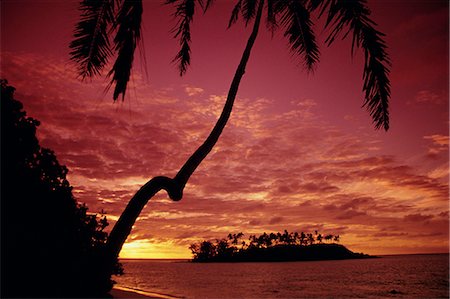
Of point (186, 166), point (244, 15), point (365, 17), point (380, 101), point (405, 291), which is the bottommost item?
point (405, 291)

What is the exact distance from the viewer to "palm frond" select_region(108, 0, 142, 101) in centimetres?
419

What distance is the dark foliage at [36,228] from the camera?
440cm

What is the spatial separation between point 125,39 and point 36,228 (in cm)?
459

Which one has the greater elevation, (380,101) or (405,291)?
(380,101)

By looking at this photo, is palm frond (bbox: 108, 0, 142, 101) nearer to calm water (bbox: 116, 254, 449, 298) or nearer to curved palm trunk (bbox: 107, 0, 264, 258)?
curved palm trunk (bbox: 107, 0, 264, 258)

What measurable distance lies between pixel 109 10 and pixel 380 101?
4542 millimetres

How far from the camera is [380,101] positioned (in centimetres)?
614

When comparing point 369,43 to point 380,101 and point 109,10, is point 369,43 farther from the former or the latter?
point 109,10

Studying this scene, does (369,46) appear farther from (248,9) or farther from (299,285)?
(299,285)

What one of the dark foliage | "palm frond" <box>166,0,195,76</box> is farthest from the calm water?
"palm frond" <box>166,0,195,76</box>

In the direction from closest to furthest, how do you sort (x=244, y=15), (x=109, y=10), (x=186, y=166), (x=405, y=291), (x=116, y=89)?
(x=116, y=89)
(x=109, y=10)
(x=186, y=166)
(x=244, y=15)
(x=405, y=291)

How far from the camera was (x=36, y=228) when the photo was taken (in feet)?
22.8

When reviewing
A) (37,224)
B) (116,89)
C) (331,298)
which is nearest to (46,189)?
(37,224)

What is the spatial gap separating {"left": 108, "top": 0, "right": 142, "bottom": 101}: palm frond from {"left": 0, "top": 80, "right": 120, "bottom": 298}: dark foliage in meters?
2.10
